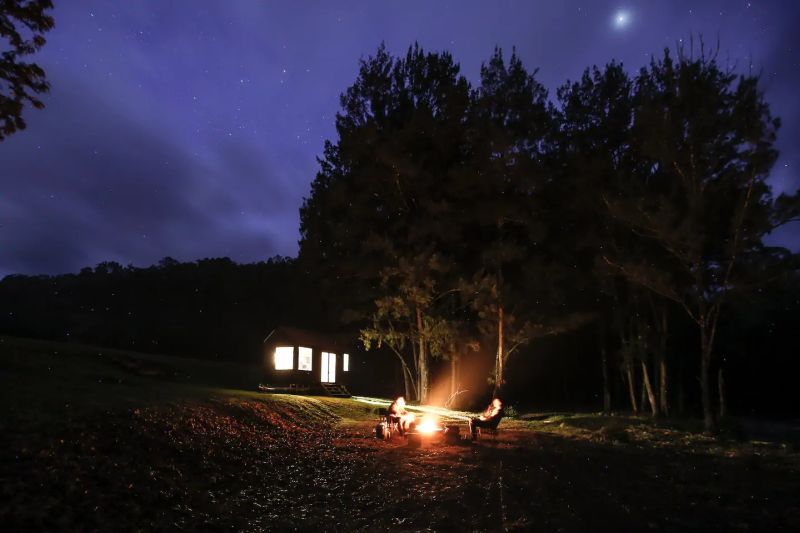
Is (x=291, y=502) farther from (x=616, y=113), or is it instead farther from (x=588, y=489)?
(x=616, y=113)

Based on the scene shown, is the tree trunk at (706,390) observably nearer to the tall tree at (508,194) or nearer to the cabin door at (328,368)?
the tall tree at (508,194)

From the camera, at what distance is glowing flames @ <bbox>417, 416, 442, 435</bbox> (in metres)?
12.8

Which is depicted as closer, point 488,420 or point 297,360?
point 488,420

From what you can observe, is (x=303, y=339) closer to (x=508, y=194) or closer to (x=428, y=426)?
(x=508, y=194)

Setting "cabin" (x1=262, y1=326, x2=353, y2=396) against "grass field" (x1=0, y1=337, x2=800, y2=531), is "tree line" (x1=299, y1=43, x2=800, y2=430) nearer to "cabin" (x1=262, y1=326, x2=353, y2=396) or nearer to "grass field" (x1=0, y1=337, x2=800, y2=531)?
"cabin" (x1=262, y1=326, x2=353, y2=396)

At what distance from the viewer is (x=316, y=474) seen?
862cm

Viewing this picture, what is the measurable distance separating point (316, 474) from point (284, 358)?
59.9 ft

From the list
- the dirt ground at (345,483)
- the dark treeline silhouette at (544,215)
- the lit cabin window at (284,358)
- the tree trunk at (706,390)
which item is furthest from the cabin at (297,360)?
the tree trunk at (706,390)

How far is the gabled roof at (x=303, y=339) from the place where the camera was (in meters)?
26.4

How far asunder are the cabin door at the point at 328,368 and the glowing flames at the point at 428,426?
15.4 m

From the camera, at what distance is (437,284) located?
21.1 meters

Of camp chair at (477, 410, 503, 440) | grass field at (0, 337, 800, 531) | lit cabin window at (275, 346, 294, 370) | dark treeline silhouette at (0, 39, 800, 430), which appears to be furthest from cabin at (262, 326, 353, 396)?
grass field at (0, 337, 800, 531)

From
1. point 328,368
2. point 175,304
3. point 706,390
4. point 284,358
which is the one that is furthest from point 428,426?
point 175,304

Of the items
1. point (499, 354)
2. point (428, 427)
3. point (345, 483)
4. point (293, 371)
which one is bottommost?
point (345, 483)
